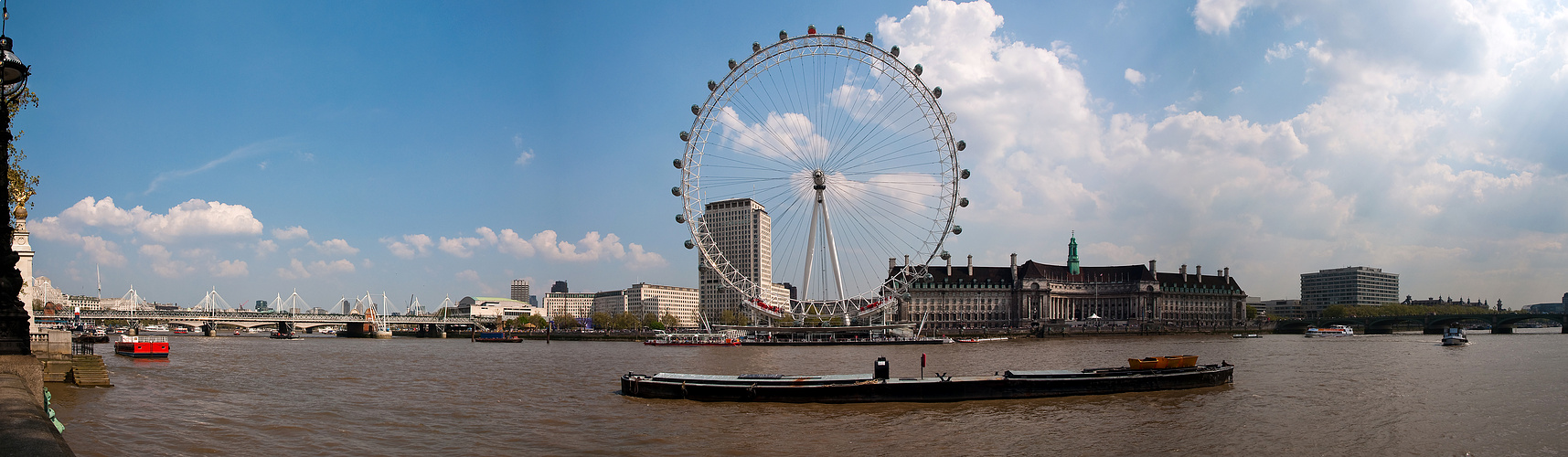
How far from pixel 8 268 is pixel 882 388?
950 inches

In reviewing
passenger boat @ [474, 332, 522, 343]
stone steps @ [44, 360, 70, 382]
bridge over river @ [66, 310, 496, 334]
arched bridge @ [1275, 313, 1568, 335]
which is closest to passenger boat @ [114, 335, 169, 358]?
stone steps @ [44, 360, 70, 382]

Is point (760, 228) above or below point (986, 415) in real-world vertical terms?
above

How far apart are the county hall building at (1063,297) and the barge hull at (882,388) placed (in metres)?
132

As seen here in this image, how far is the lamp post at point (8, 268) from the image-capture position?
55.8 feet

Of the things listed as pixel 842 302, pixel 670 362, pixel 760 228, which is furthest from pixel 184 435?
pixel 760 228

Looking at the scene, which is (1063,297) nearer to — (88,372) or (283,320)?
(283,320)

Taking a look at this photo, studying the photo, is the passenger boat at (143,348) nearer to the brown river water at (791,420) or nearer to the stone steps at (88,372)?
the brown river water at (791,420)

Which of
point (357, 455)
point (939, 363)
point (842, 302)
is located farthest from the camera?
point (842, 302)

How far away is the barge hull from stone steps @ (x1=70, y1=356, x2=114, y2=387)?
19.8 m

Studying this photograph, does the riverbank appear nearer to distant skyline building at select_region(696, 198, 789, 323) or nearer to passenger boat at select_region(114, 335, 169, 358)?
passenger boat at select_region(114, 335, 169, 358)

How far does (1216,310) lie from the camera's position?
182125 mm

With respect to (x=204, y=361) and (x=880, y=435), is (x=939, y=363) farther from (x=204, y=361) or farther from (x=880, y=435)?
(x=204, y=361)

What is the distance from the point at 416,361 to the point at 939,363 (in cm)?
3820

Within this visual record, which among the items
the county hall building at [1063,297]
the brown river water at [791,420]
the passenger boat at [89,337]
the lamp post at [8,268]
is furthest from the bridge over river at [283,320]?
the lamp post at [8,268]
